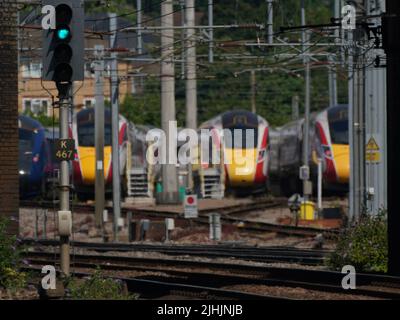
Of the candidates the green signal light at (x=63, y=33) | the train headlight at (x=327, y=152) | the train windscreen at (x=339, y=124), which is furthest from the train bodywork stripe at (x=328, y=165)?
the green signal light at (x=63, y=33)

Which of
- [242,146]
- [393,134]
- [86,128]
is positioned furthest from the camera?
[242,146]

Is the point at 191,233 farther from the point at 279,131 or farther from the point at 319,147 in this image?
the point at 279,131

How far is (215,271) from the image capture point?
19875 millimetres

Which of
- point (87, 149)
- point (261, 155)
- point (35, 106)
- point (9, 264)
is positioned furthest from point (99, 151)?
point (35, 106)

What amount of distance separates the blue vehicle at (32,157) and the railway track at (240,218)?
0.82 m

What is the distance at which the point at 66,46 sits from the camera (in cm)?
1432

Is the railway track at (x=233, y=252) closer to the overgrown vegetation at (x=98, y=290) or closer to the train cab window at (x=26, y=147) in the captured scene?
the overgrown vegetation at (x=98, y=290)

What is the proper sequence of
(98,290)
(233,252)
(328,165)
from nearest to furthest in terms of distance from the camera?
1. (98,290)
2. (233,252)
3. (328,165)

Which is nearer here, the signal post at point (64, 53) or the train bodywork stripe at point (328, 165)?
the signal post at point (64, 53)

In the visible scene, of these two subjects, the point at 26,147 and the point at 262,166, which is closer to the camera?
the point at 26,147

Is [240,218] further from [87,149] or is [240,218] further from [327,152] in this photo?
[87,149]

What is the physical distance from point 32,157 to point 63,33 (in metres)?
27.3

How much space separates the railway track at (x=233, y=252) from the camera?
880 inches
